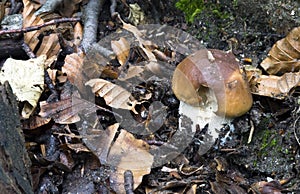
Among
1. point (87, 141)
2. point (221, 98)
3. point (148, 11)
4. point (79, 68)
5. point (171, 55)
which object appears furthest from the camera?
point (148, 11)

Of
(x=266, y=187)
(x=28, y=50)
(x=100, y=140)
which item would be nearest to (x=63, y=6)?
(x=28, y=50)

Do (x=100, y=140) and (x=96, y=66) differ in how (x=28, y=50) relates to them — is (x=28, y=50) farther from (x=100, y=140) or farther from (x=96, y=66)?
(x=100, y=140)

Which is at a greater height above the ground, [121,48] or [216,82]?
[216,82]

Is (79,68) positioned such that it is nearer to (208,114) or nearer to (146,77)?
(146,77)

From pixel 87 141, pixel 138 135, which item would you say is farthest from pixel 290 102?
pixel 87 141

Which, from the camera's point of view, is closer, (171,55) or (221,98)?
(221,98)
